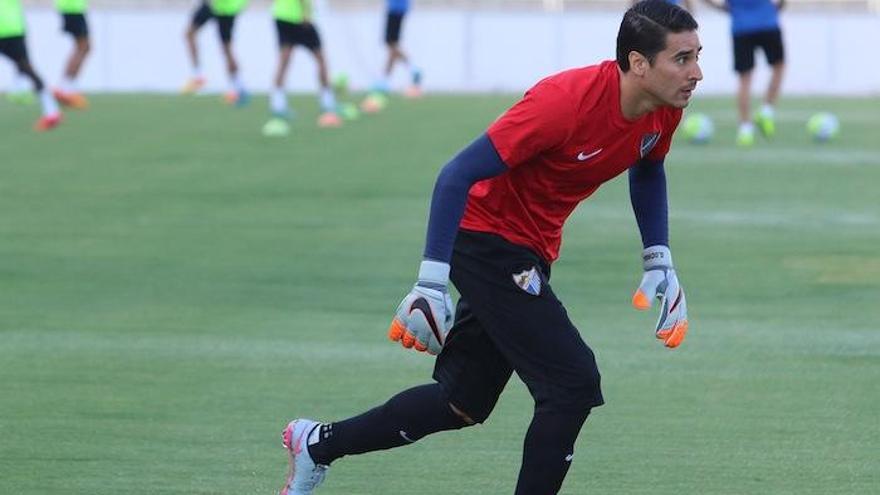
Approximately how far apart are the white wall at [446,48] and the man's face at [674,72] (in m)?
23.2

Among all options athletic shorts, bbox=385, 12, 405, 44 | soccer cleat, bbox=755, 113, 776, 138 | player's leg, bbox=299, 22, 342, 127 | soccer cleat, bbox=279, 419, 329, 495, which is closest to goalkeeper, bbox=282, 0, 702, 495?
soccer cleat, bbox=279, 419, 329, 495

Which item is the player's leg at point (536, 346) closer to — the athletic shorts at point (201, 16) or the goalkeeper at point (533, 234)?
the goalkeeper at point (533, 234)

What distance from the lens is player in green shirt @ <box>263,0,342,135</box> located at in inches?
783

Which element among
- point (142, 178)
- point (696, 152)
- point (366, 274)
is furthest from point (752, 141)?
point (366, 274)

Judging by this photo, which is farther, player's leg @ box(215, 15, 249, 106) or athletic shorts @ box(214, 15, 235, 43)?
athletic shorts @ box(214, 15, 235, 43)

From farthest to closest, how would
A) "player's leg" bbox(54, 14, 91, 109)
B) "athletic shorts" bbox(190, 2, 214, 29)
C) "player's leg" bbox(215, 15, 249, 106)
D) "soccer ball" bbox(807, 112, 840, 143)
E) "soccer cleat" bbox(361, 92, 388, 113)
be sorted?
"athletic shorts" bbox(190, 2, 214, 29) < "player's leg" bbox(215, 15, 249, 106) < "soccer cleat" bbox(361, 92, 388, 113) < "player's leg" bbox(54, 14, 91, 109) < "soccer ball" bbox(807, 112, 840, 143)

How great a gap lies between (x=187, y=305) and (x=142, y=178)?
5.68 m

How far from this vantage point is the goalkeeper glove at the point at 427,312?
5039mm

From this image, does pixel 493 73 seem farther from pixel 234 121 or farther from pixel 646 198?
pixel 646 198

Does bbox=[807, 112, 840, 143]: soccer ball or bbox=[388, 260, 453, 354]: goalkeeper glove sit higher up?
bbox=[388, 260, 453, 354]: goalkeeper glove

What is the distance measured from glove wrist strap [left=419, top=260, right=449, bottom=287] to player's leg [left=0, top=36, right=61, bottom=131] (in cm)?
1459

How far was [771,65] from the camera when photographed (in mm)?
18562

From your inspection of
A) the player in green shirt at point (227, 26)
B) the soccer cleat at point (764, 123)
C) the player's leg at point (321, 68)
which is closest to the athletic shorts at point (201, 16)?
the player in green shirt at point (227, 26)

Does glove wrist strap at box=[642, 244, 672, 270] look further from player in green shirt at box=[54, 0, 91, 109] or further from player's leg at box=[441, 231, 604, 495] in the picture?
player in green shirt at box=[54, 0, 91, 109]
